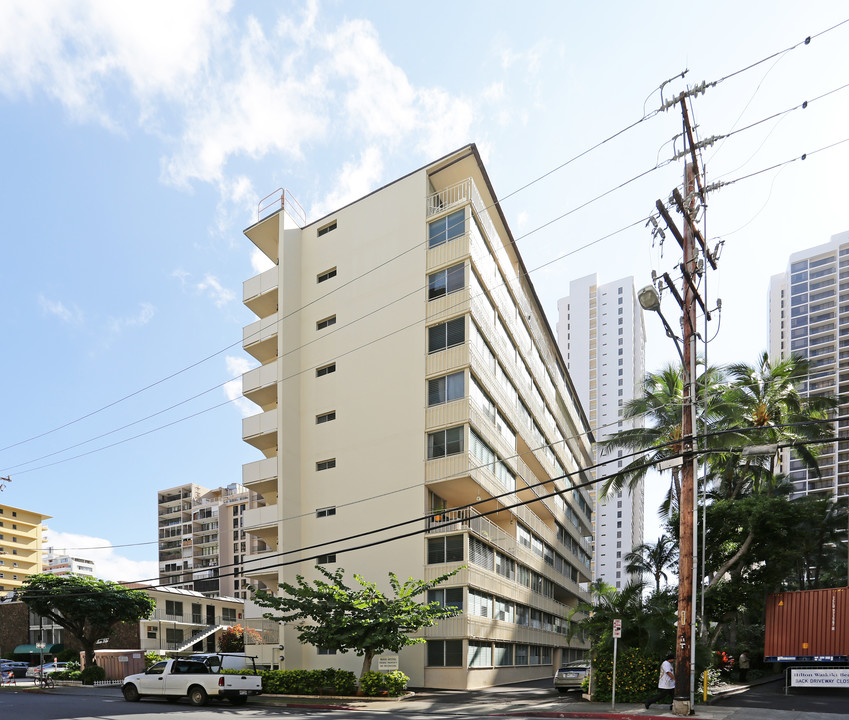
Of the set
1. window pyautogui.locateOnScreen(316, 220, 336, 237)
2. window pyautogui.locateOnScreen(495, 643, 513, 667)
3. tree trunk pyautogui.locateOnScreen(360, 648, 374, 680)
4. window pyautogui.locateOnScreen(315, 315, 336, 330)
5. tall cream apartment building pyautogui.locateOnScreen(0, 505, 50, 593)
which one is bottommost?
tall cream apartment building pyautogui.locateOnScreen(0, 505, 50, 593)

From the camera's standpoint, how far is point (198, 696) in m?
25.9

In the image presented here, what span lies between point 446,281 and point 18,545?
11757 centimetres

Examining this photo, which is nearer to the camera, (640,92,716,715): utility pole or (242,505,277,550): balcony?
(640,92,716,715): utility pole

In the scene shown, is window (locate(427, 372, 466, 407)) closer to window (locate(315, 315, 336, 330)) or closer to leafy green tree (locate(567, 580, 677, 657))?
window (locate(315, 315, 336, 330))

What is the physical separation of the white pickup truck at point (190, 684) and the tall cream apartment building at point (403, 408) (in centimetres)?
502

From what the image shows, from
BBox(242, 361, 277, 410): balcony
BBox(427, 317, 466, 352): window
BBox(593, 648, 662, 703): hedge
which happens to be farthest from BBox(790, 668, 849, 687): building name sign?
BBox(242, 361, 277, 410): balcony

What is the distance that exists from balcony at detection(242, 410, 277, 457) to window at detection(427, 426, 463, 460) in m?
9.22

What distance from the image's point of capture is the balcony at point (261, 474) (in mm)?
37562

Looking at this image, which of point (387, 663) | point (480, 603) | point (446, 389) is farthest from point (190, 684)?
point (446, 389)

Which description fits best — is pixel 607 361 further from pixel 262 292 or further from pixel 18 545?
pixel 262 292

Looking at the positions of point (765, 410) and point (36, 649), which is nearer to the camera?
point (765, 410)

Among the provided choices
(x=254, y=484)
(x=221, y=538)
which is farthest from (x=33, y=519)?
(x=254, y=484)

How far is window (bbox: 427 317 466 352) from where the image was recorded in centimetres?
3472

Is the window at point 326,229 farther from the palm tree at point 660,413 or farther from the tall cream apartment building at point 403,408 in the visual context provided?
the palm tree at point 660,413
